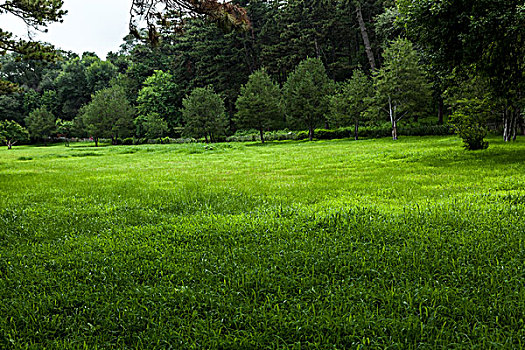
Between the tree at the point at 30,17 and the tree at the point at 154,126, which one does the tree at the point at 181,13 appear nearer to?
the tree at the point at 30,17

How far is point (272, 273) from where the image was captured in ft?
10.9

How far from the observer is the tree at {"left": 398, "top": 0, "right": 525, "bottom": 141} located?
30.7 ft

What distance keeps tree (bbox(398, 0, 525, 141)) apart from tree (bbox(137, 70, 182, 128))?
49.3m

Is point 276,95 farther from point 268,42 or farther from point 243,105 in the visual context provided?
point 268,42

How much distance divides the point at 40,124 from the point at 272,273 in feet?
237

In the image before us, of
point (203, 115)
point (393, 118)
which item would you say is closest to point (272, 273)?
point (393, 118)

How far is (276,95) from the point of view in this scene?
40.7 metres

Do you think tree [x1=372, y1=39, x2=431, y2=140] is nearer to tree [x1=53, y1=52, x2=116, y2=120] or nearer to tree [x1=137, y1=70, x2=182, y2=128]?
tree [x1=137, y1=70, x2=182, y2=128]

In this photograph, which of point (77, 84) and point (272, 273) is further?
point (77, 84)

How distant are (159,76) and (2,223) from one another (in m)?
57.5

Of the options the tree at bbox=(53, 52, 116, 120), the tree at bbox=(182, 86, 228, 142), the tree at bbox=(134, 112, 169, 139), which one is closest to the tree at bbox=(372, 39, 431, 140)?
the tree at bbox=(182, 86, 228, 142)

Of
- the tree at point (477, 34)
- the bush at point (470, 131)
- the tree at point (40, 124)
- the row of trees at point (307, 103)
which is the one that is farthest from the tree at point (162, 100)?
the tree at point (477, 34)

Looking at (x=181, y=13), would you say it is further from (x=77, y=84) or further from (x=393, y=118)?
(x=77, y=84)

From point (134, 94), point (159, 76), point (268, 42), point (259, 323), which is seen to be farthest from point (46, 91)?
point (259, 323)
